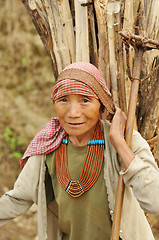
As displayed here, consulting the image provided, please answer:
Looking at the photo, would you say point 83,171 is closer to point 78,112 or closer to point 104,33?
point 78,112

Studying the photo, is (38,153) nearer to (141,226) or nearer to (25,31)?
(141,226)

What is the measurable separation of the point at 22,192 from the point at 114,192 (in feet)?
1.60

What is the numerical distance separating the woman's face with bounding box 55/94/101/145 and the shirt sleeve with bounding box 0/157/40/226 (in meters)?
0.32

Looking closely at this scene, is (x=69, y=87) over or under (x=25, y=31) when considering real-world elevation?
over

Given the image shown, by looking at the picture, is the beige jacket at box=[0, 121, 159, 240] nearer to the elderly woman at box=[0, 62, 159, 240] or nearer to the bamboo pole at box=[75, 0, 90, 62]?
the elderly woman at box=[0, 62, 159, 240]

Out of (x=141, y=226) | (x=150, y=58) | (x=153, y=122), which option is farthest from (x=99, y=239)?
(x=150, y=58)

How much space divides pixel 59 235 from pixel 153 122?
2.71ft

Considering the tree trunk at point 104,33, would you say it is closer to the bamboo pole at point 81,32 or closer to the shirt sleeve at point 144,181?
the bamboo pole at point 81,32

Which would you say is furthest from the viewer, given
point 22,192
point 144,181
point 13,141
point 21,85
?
point 21,85

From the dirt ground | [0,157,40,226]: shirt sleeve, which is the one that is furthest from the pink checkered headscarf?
the dirt ground

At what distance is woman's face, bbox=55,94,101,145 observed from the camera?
4.71ft

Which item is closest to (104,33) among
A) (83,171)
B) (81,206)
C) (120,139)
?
(120,139)

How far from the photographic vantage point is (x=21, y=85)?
4855mm

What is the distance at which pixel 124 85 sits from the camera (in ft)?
5.81
